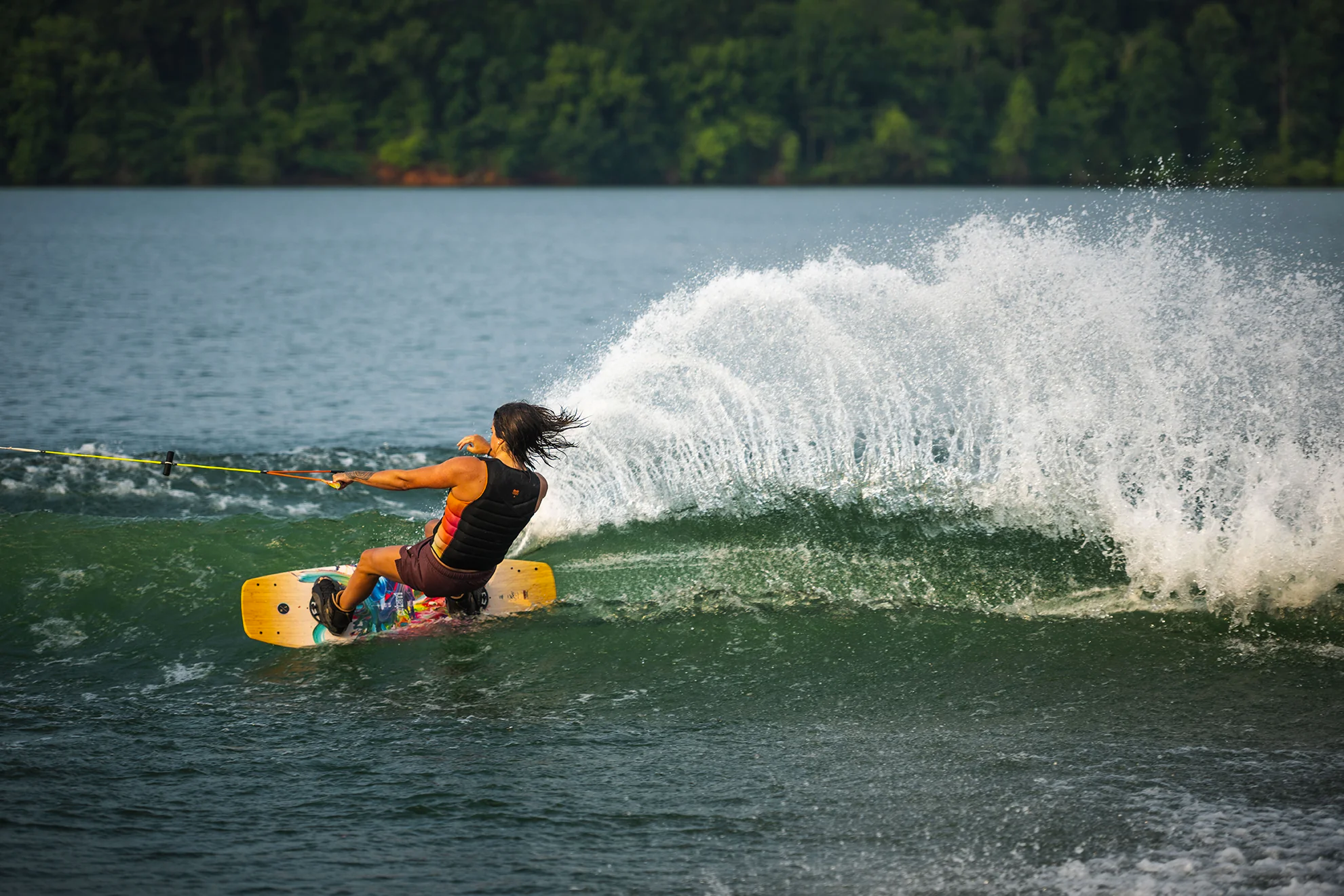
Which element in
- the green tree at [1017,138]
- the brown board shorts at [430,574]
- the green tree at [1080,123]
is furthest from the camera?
the green tree at [1017,138]

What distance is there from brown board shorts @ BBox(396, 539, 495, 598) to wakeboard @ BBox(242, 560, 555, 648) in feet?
1.11

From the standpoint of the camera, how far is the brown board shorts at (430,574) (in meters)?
9.69

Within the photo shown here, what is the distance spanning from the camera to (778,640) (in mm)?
10266

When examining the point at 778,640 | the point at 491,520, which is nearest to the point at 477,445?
the point at 491,520

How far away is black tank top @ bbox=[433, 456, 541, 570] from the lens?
9305mm

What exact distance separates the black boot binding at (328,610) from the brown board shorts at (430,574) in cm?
62

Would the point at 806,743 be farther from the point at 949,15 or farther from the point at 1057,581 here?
the point at 949,15

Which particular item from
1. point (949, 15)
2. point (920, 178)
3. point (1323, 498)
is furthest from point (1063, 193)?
point (1323, 498)

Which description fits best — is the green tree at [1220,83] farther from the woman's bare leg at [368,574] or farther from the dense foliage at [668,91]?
the woman's bare leg at [368,574]

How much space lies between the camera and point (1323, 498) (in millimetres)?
11344

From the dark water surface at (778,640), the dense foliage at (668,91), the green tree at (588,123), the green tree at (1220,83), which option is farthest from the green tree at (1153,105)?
the dark water surface at (778,640)

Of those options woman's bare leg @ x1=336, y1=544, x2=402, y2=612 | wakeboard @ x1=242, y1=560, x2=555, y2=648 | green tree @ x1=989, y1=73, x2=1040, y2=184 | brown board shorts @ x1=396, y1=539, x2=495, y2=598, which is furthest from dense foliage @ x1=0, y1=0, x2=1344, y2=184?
woman's bare leg @ x1=336, y1=544, x2=402, y2=612

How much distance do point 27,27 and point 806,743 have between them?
13713 cm

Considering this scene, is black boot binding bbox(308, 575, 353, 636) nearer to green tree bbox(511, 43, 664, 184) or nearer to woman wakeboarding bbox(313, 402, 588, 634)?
woman wakeboarding bbox(313, 402, 588, 634)
